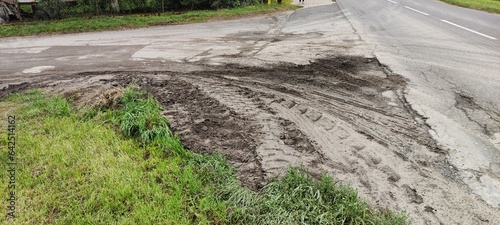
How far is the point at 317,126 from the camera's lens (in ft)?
13.2

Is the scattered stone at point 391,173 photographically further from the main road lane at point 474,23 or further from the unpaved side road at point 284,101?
the main road lane at point 474,23

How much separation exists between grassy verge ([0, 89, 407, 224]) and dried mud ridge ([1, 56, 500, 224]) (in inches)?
9.8

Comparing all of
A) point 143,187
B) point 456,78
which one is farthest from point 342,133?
point 456,78

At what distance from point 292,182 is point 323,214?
467 mm

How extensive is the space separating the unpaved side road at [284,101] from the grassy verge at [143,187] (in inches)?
10.2

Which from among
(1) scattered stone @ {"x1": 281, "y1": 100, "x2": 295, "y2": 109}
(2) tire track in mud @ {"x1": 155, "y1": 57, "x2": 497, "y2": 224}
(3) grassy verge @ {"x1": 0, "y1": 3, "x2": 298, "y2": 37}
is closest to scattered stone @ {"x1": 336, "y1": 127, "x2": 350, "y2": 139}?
(2) tire track in mud @ {"x1": 155, "y1": 57, "x2": 497, "y2": 224}

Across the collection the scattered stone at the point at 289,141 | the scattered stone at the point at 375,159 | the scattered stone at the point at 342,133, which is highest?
the scattered stone at the point at 342,133

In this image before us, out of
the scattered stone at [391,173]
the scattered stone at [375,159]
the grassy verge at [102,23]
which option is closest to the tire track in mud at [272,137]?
the scattered stone at [375,159]

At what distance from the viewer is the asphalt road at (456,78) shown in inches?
131

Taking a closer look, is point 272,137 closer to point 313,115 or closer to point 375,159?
point 313,115

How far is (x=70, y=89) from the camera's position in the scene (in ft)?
18.3

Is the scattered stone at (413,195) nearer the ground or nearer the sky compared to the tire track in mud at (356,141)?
nearer the ground

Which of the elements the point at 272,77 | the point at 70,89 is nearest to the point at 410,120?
the point at 272,77

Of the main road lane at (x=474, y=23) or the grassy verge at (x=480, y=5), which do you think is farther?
the grassy verge at (x=480, y=5)
